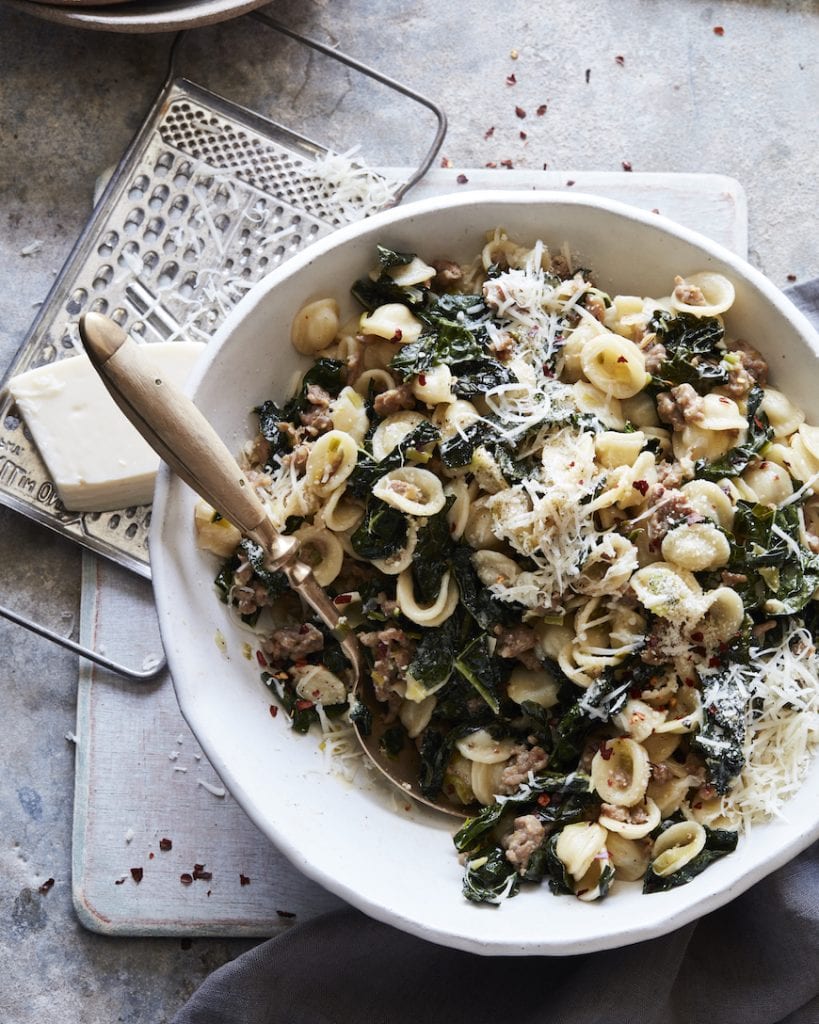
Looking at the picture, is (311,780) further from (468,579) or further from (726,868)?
(726,868)

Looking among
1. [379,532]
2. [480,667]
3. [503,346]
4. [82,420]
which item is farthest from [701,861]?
[82,420]

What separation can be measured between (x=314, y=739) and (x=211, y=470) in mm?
1123

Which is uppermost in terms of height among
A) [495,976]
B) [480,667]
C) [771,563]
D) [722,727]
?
[771,563]

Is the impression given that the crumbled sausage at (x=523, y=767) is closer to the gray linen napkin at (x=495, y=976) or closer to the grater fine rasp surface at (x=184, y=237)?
the gray linen napkin at (x=495, y=976)

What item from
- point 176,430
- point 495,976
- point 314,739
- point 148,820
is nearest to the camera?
point 176,430

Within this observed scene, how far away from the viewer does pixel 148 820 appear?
416cm

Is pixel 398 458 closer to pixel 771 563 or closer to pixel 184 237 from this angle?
pixel 771 563

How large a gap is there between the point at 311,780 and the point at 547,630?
971 millimetres

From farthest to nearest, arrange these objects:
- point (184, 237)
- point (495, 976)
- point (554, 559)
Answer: point (184, 237) < point (495, 976) < point (554, 559)

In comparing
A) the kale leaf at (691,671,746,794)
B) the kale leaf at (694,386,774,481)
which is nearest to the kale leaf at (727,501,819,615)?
the kale leaf at (694,386,774,481)

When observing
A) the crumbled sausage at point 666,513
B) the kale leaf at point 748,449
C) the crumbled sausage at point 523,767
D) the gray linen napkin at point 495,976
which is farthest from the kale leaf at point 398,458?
the gray linen napkin at point 495,976

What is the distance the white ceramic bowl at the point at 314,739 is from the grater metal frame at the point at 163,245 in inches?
28.6

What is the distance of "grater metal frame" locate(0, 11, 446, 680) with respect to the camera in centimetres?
423

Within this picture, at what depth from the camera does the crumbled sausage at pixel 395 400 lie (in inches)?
136
